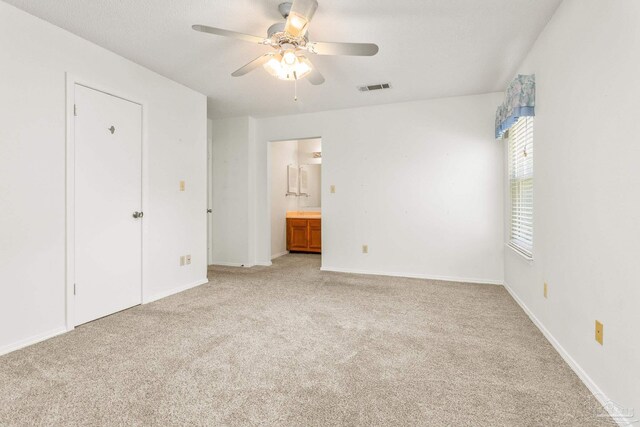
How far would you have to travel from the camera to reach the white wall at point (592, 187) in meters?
1.41

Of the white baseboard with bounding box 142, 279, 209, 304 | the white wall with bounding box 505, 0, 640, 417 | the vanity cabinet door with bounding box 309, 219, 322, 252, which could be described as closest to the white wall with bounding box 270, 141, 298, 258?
the vanity cabinet door with bounding box 309, 219, 322, 252

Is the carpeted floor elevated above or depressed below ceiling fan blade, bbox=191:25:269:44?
below

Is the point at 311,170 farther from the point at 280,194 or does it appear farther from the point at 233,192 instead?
the point at 233,192

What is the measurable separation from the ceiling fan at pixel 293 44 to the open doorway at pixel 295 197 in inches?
118

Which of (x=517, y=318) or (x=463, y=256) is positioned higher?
(x=463, y=256)

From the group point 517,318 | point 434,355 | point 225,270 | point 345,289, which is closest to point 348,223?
point 345,289

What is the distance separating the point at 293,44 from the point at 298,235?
14.7ft

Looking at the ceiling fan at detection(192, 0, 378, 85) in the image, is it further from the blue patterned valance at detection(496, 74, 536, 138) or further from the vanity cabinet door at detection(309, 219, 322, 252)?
the vanity cabinet door at detection(309, 219, 322, 252)

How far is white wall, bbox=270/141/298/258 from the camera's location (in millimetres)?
5949

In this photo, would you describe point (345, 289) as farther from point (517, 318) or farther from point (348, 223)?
point (517, 318)

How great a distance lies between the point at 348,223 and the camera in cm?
474

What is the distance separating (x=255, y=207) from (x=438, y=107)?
121 inches

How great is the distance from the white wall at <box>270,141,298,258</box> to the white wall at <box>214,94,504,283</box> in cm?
94

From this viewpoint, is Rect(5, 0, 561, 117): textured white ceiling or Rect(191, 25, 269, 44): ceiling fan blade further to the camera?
Rect(5, 0, 561, 117): textured white ceiling
